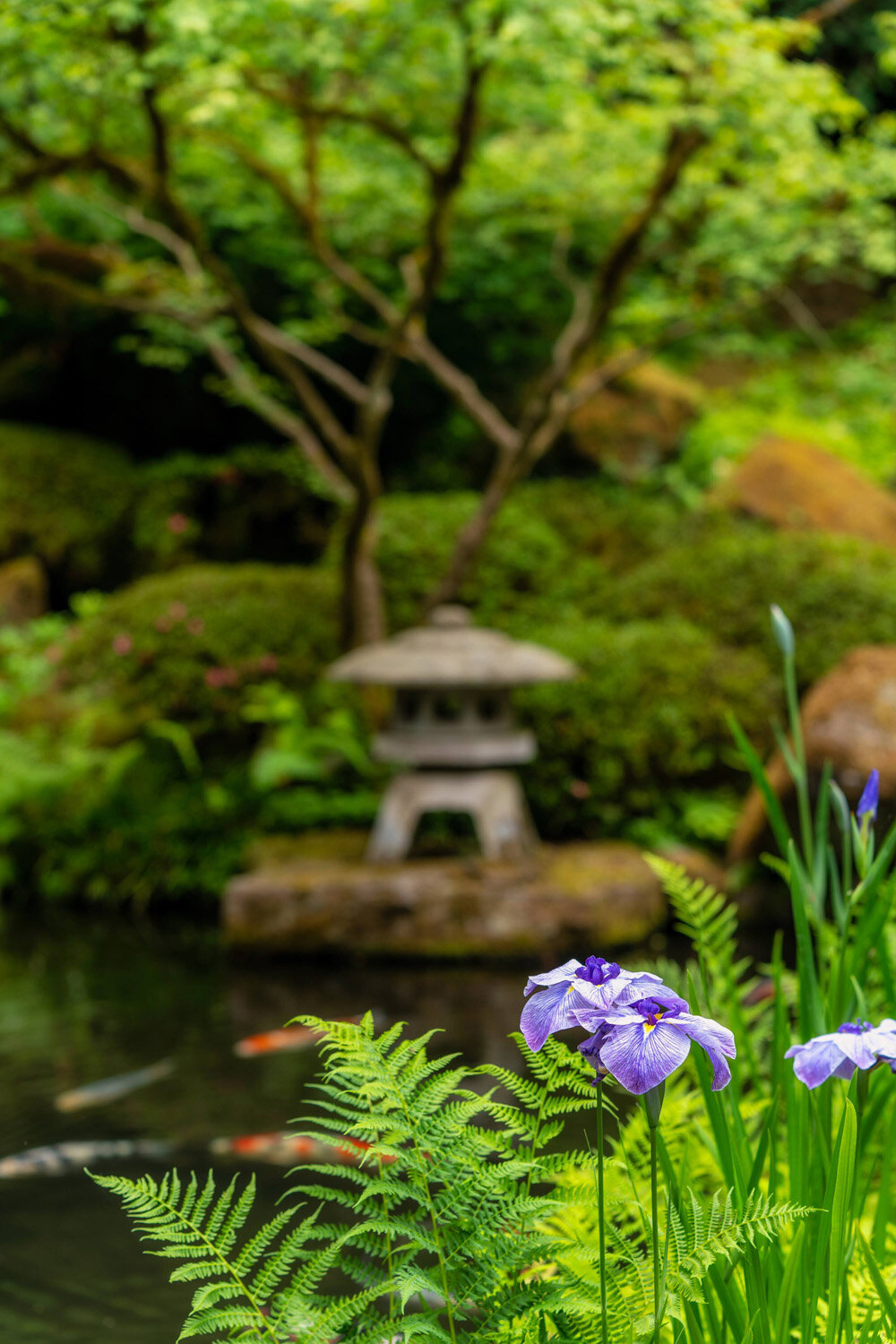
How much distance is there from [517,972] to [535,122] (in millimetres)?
6893

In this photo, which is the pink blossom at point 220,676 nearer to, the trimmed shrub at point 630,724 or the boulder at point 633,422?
the trimmed shrub at point 630,724

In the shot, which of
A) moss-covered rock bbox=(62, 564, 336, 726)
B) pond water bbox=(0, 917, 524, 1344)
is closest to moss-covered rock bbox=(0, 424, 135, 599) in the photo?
moss-covered rock bbox=(62, 564, 336, 726)

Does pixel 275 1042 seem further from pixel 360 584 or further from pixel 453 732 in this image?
pixel 360 584

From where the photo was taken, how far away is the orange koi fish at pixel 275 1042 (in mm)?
4238

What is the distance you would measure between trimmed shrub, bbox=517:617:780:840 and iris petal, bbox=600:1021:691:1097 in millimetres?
5307

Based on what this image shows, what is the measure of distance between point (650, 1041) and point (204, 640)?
603cm

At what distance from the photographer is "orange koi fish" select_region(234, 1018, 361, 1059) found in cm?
424

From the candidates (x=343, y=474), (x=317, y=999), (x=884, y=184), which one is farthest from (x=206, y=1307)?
(x=343, y=474)

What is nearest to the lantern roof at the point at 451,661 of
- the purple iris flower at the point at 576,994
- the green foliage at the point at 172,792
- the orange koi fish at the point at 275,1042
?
the green foliage at the point at 172,792

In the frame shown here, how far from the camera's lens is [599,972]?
1117 mm

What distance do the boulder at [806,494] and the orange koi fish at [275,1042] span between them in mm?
5211

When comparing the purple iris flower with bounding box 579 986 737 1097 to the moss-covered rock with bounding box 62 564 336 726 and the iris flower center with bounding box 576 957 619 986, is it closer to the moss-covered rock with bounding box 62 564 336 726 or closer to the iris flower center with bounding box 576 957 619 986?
the iris flower center with bounding box 576 957 619 986

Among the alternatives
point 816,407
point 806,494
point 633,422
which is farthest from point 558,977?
point 816,407

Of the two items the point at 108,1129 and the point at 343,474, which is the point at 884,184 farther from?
the point at 108,1129
